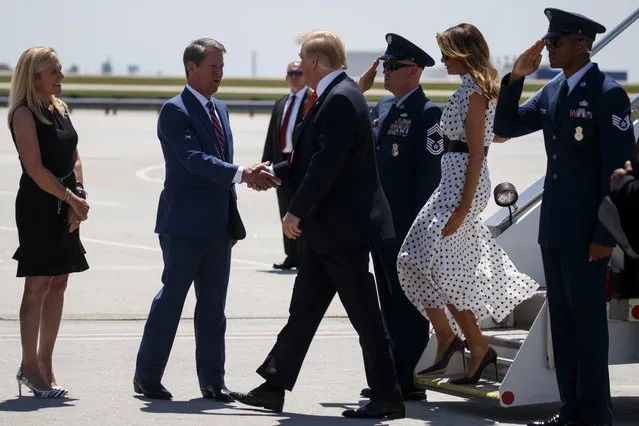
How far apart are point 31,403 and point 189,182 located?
1363mm

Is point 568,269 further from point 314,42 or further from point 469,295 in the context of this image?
point 314,42

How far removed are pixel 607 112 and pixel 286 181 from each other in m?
1.72

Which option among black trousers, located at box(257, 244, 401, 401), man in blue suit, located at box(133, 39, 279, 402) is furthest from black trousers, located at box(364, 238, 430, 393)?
man in blue suit, located at box(133, 39, 279, 402)

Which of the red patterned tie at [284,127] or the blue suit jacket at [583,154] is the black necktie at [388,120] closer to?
the blue suit jacket at [583,154]

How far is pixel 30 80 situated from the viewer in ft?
22.6

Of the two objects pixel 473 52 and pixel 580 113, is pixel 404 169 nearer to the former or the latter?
pixel 473 52

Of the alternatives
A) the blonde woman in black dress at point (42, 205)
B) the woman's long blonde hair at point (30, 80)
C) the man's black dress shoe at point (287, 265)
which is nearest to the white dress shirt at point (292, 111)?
the man's black dress shoe at point (287, 265)

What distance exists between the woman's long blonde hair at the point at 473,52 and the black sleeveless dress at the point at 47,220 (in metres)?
2.02

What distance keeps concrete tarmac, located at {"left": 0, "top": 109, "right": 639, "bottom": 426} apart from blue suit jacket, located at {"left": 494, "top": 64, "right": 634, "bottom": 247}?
1.15m

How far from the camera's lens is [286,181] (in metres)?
6.83

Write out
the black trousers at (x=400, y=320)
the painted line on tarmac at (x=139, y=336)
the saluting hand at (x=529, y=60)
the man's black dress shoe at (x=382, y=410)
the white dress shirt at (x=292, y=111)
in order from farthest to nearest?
the white dress shirt at (x=292, y=111), the painted line on tarmac at (x=139, y=336), the black trousers at (x=400, y=320), the man's black dress shoe at (x=382, y=410), the saluting hand at (x=529, y=60)

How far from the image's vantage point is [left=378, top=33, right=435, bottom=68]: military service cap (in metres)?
7.05

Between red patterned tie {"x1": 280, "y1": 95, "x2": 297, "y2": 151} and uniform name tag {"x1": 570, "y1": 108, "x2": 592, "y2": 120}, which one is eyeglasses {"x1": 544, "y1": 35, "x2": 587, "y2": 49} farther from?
red patterned tie {"x1": 280, "y1": 95, "x2": 297, "y2": 151}

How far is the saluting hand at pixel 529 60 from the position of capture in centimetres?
613
